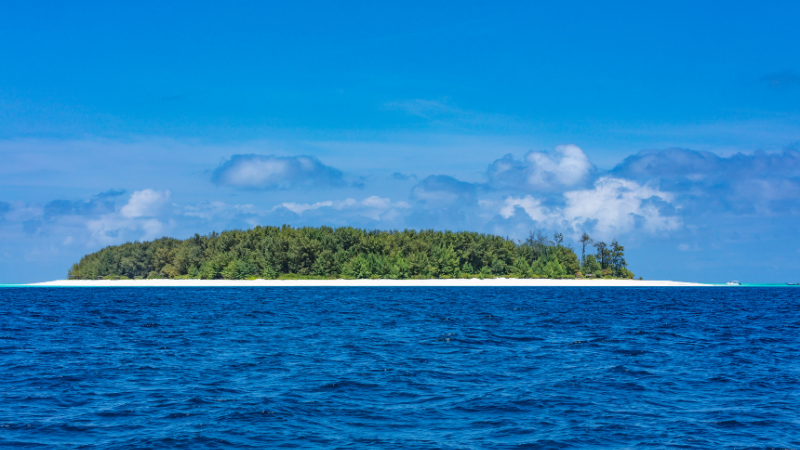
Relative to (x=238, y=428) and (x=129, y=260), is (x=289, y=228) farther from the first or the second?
(x=238, y=428)

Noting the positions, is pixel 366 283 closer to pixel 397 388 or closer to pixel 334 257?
pixel 334 257

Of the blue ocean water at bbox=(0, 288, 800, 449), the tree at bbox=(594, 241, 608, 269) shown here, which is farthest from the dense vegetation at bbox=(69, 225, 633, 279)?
the blue ocean water at bbox=(0, 288, 800, 449)

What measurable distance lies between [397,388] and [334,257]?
12426 centimetres

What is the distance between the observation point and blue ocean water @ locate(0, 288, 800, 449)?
52.5 feet

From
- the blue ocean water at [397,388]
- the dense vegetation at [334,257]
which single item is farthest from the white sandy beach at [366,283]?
the blue ocean water at [397,388]

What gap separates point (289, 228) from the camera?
158750 mm

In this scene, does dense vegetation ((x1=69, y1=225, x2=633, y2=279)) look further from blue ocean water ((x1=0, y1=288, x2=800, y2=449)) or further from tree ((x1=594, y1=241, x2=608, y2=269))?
blue ocean water ((x1=0, y1=288, x2=800, y2=449))

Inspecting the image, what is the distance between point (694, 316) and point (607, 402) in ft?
142

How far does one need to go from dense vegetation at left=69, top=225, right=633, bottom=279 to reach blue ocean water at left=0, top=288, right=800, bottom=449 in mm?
103064

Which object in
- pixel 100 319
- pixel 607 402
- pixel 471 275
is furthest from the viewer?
pixel 471 275

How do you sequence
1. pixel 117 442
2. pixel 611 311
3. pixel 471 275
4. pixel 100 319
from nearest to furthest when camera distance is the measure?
pixel 117 442
pixel 100 319
pixel 611 311
pixel 471 275

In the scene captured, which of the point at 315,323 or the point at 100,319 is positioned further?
the point at 100,319

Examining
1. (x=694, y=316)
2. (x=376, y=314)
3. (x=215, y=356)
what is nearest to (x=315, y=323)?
(x=376, y=314)

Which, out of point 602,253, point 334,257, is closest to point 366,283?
point 334,257
